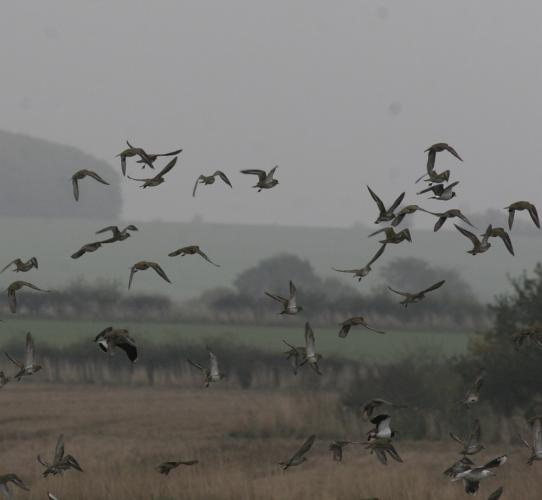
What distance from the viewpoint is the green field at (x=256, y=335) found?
7162 cm

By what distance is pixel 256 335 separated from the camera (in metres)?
78.6

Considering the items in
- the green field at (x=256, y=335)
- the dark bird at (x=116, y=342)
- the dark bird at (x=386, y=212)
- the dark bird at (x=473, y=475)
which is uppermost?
the green field at (x=256, y=335)

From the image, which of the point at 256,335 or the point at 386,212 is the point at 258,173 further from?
the point at 256,335

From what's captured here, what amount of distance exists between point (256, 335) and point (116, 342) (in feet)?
202

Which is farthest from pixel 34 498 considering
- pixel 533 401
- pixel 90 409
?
pixel 90 409

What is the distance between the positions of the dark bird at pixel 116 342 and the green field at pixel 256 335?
162 feet

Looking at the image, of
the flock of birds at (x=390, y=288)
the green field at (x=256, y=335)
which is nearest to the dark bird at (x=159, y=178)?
the flock of birds at (x=390, y=288)

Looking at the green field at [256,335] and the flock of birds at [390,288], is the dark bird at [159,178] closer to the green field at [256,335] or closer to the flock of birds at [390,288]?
the flock of birds at [390,288]

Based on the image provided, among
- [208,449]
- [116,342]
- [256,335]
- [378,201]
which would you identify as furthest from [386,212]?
[256,335]

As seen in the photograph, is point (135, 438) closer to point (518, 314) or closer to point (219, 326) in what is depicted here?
point (518, 314)

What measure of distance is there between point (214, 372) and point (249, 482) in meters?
11.3

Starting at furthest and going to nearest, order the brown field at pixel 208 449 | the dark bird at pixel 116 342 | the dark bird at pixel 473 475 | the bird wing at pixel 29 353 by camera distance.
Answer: the brown field at pixel 208 449, the bird wing at pixel 29 353, the dark bird at pixel 473 475, the dark bird at pixel 116 342

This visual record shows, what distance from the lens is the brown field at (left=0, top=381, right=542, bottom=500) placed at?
2845 centimetres

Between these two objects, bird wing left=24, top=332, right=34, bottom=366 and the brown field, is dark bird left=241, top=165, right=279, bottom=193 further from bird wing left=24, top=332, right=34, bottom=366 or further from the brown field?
the brown field
